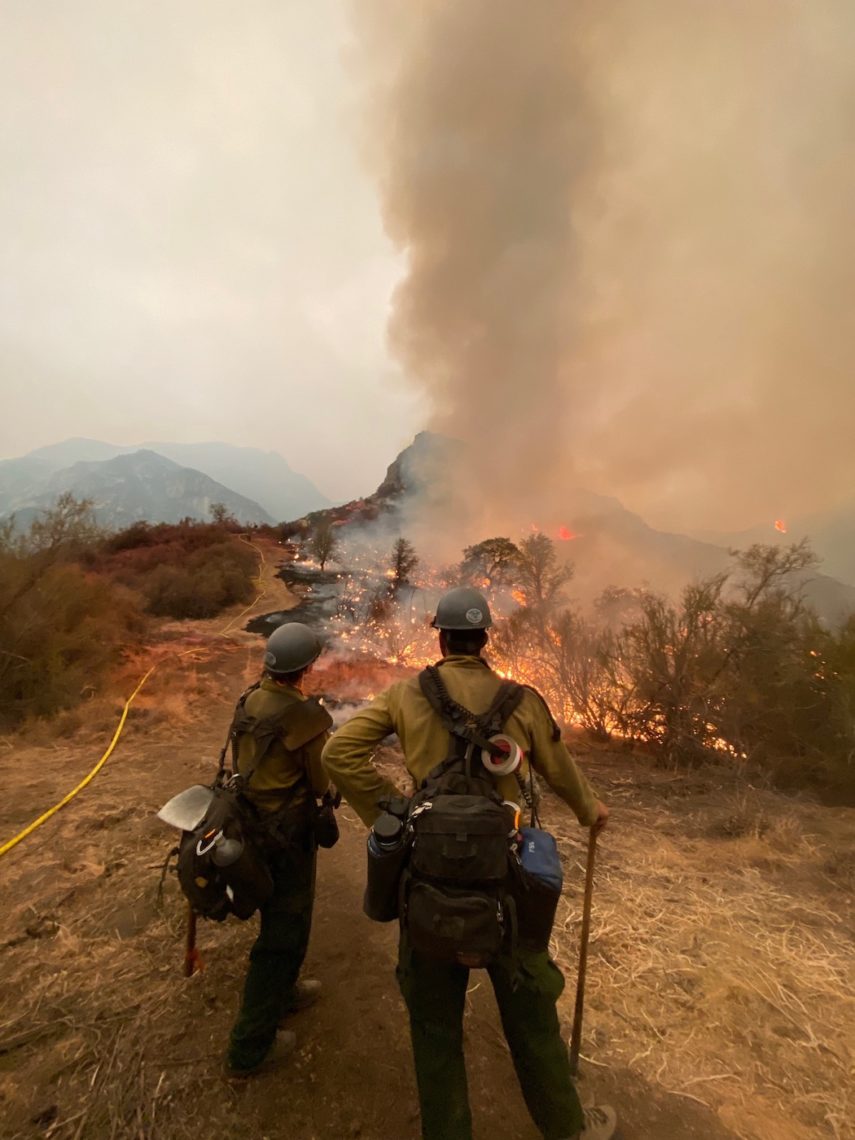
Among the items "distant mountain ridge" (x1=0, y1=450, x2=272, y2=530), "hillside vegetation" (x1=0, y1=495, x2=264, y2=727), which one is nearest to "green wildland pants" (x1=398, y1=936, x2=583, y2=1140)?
"hillside vegetation" (x1=0, y1=495, x2=264, y2=727)

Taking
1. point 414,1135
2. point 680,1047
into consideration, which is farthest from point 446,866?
point 680,1047

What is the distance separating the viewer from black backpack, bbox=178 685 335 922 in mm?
2438

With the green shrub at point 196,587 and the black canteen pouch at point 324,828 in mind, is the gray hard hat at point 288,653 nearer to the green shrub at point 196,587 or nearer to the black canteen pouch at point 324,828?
the black canteen pouch at point 324,828

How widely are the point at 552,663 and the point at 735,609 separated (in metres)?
3.62

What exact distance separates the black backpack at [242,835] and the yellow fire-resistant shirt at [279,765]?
43 mm

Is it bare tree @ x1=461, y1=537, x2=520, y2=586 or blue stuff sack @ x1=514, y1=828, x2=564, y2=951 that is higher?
bare tree @ x1=461, y1=537, x2=520, y2=586

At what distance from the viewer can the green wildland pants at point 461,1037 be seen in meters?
2.06

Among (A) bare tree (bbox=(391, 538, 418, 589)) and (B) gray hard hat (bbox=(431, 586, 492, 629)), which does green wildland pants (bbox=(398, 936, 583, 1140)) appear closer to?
(B) gray hard hat (bbox=(431, 586, 492, 629))

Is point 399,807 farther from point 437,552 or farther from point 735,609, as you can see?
point 437,552

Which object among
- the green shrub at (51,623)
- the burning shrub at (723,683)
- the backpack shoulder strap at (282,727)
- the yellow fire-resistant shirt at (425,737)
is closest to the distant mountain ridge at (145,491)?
the green shrub at (51,623)

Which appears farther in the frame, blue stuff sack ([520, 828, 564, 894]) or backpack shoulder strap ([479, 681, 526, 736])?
backpack shoulder strap ([479, 681, 526, 736])

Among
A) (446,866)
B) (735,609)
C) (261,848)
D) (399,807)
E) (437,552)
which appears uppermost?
(437,552)

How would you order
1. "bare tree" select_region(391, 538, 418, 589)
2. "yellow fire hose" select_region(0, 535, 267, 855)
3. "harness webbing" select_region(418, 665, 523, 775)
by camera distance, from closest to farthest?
1. "harness webbing" select_region(418, 665, 523, 775)
2. "yellow fire hose" select_region(0, 535, 267, 855)
3. "bare tree" select_region(391, 538, 418, 589)

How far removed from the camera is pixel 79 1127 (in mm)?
2377
